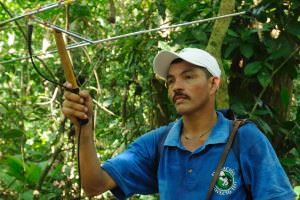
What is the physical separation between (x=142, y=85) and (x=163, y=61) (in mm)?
1843

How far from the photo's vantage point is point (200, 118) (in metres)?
2.20

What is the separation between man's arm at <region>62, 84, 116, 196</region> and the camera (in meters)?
1.83

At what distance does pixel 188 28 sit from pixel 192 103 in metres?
1.72

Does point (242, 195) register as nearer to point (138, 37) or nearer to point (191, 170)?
point (191, 170)

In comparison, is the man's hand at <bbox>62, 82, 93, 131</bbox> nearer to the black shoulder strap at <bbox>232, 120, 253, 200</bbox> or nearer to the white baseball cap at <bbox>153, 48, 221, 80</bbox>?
the white baseball cap at <bbox>153, 48, 221, 80</bbox>

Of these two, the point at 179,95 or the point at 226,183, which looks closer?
the point at 226,183

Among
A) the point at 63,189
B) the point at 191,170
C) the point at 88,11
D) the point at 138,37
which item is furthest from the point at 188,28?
the point at 191,170

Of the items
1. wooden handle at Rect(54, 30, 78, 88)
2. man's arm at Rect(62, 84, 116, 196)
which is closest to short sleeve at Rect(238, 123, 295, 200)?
man's arm at Rect(62, 84, 116, 196)

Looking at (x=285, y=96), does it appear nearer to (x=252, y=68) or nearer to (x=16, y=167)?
(x=252, y=68)

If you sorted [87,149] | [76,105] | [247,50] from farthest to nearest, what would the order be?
[247,50]
[87,149]
[76,105]

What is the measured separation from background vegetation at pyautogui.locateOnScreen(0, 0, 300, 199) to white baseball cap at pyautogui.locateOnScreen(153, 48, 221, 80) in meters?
0.94

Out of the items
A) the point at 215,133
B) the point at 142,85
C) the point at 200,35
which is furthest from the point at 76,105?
the point at 142,85

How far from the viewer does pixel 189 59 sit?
2.13 metres

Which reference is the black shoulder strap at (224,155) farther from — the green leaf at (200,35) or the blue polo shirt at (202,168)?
the green leaf at (200,35)
